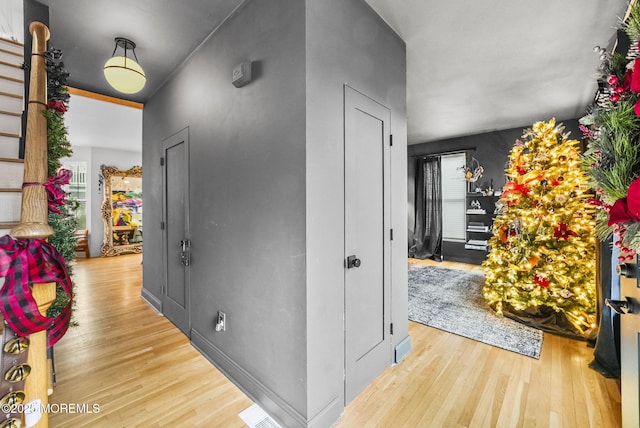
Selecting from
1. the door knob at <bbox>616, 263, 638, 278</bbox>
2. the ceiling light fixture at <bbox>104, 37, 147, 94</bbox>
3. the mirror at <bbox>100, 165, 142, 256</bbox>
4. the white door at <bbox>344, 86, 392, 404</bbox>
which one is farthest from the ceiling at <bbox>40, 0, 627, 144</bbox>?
the mirror at <bbox>100, 165, 142, 256</bbox>

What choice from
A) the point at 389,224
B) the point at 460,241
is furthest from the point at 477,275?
the point at 389,224

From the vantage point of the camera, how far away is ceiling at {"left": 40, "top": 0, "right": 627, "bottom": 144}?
81.3 inches

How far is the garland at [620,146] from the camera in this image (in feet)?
3.07

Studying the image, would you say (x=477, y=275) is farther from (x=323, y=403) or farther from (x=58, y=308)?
(x=58, y=308)

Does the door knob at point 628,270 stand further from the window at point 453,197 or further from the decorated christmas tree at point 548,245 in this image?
the window at point 453,197

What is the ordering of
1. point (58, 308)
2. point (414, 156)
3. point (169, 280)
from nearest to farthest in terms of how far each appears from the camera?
1. point (58, 308)
2. point (169, 280)
3. point (414, 156)

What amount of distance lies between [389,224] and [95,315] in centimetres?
369

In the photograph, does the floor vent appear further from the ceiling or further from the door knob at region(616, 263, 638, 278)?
the ceiling

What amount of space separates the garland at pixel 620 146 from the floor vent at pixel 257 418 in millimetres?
2008

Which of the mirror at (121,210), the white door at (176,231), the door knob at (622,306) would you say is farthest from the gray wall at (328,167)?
the mirror at (121,210)

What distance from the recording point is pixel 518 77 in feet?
10.6

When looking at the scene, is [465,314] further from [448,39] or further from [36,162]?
[36,162]

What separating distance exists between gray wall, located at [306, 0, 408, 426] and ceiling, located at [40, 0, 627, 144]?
0.49 metres

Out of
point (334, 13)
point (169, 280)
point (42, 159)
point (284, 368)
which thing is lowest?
point (284, 368)
